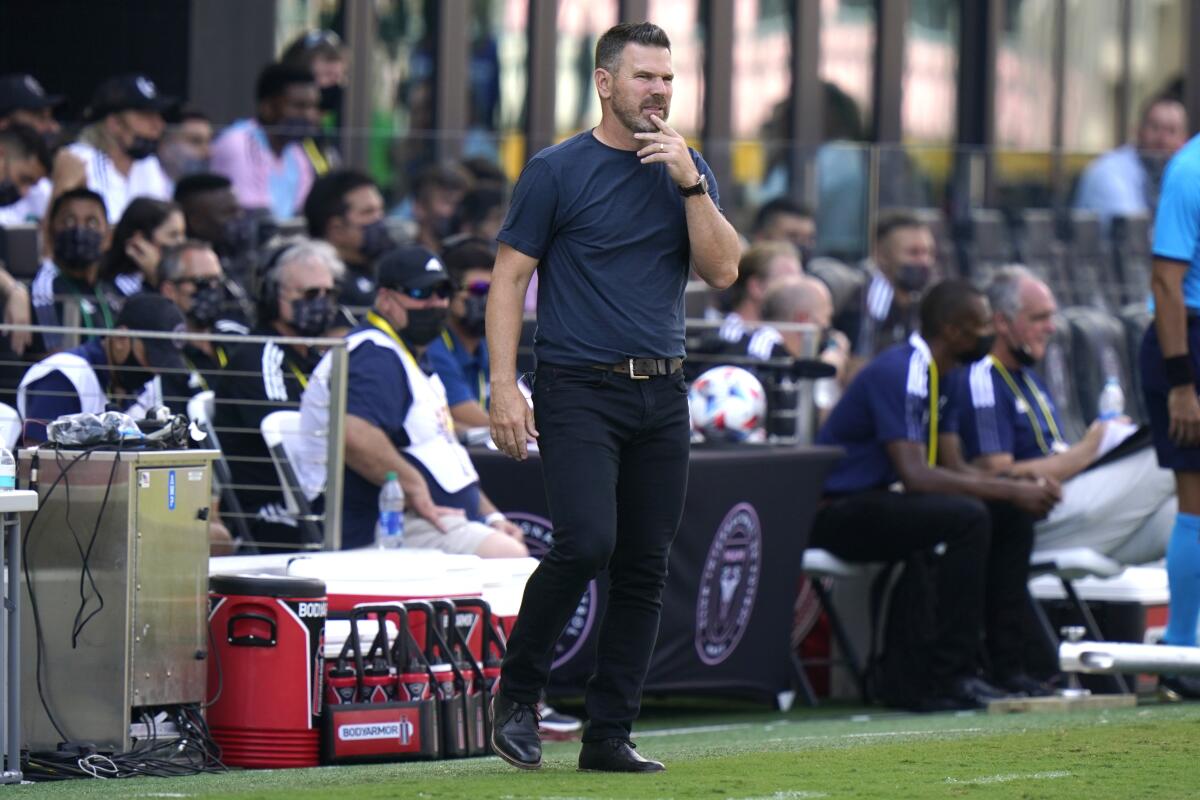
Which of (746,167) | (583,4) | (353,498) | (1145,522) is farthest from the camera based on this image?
(583,4)

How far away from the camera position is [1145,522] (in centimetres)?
1064

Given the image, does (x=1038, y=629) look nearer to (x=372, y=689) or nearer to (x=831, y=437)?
(x=831, y=437)

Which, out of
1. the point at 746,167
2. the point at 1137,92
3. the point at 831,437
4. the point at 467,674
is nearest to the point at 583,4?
the point at 746,167

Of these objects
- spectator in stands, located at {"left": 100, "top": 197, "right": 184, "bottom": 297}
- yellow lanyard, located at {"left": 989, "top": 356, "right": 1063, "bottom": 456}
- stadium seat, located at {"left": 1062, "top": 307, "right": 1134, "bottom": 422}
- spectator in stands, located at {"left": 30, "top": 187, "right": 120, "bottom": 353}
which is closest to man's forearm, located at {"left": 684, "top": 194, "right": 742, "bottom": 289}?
spectator in stands, located at {"left": 30, "top": 187, "right": 120, "bottom": 353}

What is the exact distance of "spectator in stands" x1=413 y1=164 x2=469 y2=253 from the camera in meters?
12.6

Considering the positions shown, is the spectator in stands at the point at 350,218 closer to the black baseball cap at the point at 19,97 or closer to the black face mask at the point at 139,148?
the black face mask at the point at 139,148

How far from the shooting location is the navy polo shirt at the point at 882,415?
10.6 m

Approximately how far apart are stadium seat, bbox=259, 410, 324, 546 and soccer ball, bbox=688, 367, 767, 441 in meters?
1.79

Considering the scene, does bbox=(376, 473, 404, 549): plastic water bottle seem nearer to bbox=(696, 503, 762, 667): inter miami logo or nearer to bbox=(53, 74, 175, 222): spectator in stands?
bbox=(696, 503, 762, 667): inter miami logo

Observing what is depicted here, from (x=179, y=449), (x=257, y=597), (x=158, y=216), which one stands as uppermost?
(x=158, y=216)

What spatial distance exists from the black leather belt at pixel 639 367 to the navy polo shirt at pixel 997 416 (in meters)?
4.60

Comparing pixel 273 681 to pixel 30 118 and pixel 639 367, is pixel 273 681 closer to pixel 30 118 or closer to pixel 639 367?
pixel 639 367

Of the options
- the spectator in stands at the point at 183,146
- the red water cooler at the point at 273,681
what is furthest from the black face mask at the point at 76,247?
the red water cooler at the point at 273,681

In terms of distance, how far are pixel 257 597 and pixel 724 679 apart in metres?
2.93
